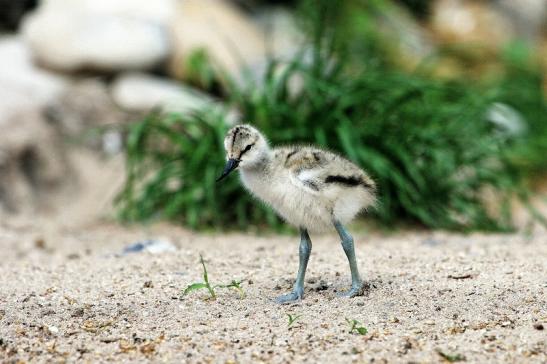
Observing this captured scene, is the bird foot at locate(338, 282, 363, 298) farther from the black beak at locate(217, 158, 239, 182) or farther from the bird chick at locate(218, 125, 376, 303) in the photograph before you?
the black beak at locate(217, 158, 239, 182)

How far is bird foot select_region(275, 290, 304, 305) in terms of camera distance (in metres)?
3.49

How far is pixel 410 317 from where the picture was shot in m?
3.26

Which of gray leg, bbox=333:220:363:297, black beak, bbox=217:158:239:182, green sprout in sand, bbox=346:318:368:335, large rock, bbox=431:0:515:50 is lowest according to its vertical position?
green sprout in sand, bbox=346:318:368:335

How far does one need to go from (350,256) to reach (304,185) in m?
0.38

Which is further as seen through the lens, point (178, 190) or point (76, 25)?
point (76, 25)

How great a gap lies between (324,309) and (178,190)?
2838mm

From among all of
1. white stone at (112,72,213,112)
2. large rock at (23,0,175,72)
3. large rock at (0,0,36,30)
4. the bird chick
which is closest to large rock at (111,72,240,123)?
white stone at (112,72,213,112)

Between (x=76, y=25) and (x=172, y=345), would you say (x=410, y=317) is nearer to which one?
(x=172, y=345)

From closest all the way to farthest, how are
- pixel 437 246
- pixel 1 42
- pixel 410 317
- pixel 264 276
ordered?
pixel 410 317 → pixel 264 276 → pixel 437 246 → pixel 1 42

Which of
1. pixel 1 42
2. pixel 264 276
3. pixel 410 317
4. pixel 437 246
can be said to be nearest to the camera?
pixel 410 317

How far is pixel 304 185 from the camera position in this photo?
3438 millimetres

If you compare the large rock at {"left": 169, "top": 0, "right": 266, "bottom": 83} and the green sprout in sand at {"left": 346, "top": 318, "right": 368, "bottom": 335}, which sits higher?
the large rock at {"left": 169, "top": 0, "right": 266, "bottom": 83}

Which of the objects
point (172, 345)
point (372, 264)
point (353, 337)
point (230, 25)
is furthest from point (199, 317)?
point (230, 25)

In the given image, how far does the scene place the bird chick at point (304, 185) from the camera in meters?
3.45
